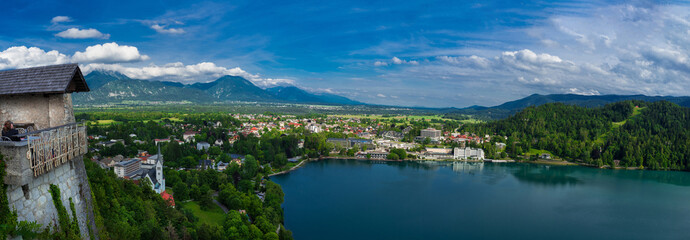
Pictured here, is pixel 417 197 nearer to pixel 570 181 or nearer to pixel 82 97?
pixel 570 181

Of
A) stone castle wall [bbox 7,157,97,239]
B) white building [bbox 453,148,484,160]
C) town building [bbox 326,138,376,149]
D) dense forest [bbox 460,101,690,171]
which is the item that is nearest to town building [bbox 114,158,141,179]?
stone castle wall [bbox 7,157,97,239]

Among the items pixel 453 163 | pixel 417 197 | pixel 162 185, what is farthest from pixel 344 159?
pixel 162 185

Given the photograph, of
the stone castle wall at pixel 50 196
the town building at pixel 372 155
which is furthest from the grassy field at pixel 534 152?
the stone castle wall at pixel 50 196

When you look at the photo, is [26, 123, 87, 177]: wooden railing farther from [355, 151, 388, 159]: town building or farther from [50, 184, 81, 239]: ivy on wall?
[355, 151, 388, 159]: town building

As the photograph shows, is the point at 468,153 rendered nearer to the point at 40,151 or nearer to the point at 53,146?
the point at 53,146

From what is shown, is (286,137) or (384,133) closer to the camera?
(286,137)

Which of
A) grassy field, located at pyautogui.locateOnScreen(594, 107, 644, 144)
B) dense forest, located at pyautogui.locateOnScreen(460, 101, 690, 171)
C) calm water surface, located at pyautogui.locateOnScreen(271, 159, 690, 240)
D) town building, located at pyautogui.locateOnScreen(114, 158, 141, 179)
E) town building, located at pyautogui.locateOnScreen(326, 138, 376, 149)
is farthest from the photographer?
grassy field, located at pyautogui.locateOnScreen(594, 107, 644, 144)
